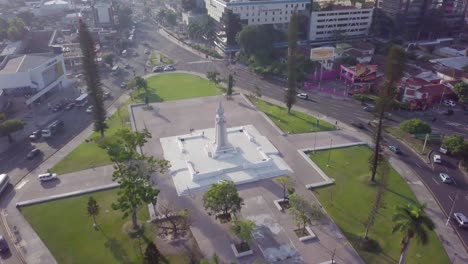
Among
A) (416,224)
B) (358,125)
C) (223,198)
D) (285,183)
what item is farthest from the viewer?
(358,125)

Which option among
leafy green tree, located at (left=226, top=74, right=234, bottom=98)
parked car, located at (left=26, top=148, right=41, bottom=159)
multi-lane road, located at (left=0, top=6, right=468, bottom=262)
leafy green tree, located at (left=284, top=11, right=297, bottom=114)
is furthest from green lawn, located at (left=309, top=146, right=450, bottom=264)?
parked car, located at (left=26, top=148, right=41, bottom=159)

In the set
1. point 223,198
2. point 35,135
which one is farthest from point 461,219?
point 35,135

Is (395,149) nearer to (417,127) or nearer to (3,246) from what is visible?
(417,127)

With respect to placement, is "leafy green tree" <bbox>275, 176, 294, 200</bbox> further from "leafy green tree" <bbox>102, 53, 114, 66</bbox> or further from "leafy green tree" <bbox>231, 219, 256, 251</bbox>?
"leafy green tree" <bbox>102, 53, 114, 66</bbox>

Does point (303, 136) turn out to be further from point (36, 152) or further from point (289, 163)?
point (36, 152)

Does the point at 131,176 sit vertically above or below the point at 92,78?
below

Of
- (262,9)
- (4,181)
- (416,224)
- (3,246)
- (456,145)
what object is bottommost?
(3,246)
